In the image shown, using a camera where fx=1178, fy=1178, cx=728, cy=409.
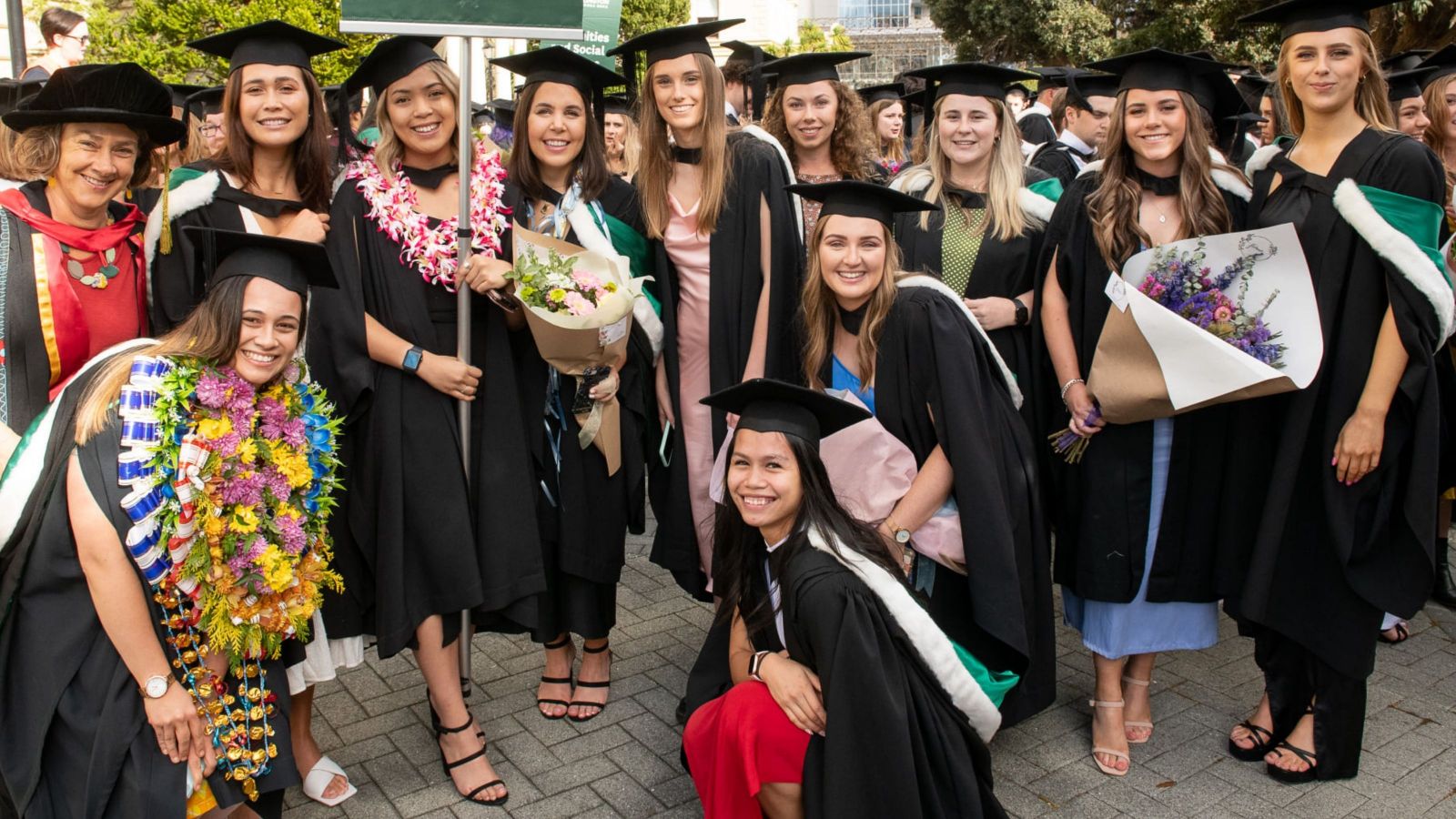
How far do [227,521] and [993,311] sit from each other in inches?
102

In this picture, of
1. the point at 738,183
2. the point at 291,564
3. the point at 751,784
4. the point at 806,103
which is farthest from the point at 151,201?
the point at 751,784

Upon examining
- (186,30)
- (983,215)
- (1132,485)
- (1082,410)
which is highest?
(186,30)

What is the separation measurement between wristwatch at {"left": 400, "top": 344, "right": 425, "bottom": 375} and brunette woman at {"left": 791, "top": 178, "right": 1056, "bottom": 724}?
1.28 metres

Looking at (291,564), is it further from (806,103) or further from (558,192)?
(806,103)

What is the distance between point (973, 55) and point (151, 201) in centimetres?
2896

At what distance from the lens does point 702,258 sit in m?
4.38

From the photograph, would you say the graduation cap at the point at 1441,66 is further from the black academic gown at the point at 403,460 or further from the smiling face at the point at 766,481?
the black academic gown at the point at 403,460

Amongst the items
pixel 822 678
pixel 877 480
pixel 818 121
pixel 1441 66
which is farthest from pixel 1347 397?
pixel 1441 66

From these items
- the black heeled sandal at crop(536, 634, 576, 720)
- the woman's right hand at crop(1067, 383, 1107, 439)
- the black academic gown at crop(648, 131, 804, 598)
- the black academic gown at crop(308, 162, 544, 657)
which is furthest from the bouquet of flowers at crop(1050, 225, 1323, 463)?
the black heeled sandal at crop(536, 634, 576, 720)

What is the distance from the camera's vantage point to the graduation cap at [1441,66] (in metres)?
5.56

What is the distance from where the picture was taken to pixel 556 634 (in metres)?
4.45

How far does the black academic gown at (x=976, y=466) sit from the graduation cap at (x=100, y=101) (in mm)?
2235

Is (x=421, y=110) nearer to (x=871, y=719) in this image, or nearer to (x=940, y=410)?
(x=940, y=410)

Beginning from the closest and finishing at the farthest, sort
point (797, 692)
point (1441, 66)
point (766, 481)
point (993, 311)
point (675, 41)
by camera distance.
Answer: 1. point (797, 692)
2. point (766, 481)
3. point (993, 311)
4. point (675, 41)
5. point (1441, 66)
